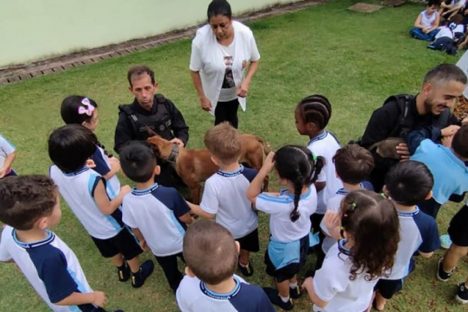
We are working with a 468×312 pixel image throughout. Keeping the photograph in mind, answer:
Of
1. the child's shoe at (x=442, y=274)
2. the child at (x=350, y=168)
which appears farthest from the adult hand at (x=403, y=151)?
the child's shoe at (x=442, y=274)

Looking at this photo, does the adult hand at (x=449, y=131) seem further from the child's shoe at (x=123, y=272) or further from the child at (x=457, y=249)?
the child's shoe at (x=123, y=272)

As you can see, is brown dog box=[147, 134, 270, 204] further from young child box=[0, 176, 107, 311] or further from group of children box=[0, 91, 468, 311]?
young child box=[0, 176, 107, 311]

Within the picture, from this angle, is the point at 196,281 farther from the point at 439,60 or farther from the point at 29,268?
the point at 439,60

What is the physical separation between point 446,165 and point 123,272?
282cm

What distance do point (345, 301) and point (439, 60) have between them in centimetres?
633

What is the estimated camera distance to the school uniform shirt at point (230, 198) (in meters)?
2.77

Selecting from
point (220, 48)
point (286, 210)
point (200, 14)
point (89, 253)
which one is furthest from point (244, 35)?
point (200, 14)

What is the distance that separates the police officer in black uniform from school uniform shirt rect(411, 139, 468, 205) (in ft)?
7.42

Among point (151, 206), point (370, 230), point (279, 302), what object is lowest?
point (279, 302)

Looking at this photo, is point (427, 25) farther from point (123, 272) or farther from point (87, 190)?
point (87, 190)

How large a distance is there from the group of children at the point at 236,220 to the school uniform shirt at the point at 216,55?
1316mm

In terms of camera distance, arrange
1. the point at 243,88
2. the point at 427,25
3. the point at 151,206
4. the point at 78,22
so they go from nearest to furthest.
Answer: the point at 151,206
the point at 243,88
the point at 78,22
the point at 427,25

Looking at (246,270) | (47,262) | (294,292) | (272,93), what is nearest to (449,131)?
(294,292)

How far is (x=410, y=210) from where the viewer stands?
7.96 feet
